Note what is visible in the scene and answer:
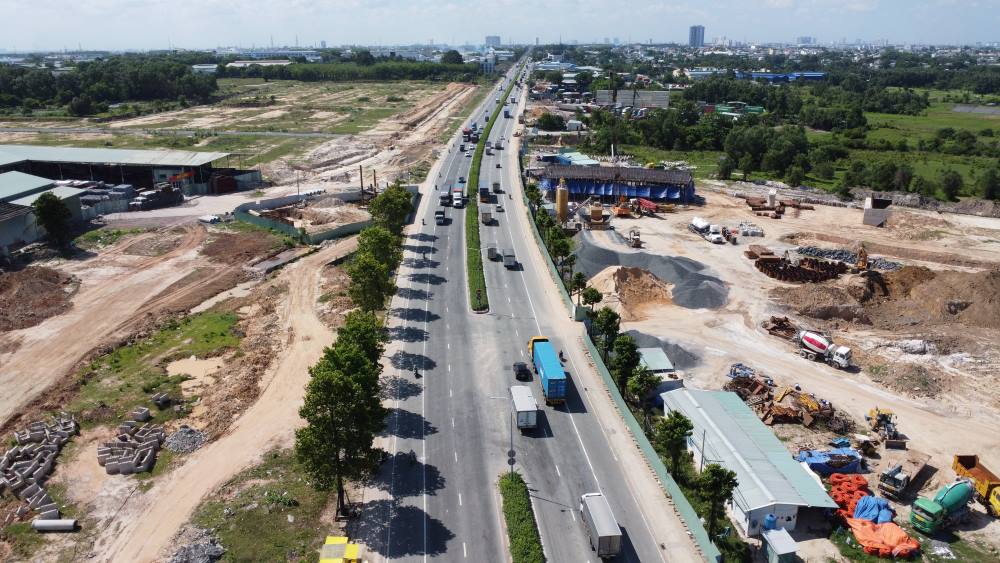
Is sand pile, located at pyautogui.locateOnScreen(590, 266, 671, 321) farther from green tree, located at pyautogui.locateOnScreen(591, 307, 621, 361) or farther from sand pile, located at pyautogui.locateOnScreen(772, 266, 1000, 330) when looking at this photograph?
sand pile, located at pyautogui.locateOnScreen(772, 266, 1000, 330)

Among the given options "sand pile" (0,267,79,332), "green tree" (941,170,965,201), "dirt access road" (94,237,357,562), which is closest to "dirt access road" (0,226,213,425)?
"sand pile" (0,267,79,332)

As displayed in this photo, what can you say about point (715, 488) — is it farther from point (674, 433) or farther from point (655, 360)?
point (655, 360)

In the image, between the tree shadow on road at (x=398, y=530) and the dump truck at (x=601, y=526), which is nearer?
the dump truck at (x=601, y=526)

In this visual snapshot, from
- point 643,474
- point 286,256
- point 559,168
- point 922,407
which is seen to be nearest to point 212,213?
point 286,256

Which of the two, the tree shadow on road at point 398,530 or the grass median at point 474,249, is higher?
the grass median at point 474,249

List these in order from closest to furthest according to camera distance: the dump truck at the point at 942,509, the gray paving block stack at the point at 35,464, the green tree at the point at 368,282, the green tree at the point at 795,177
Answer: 1. the dump truck at the point at 942,509
2. the gray paving block stack at the point at 35,464
3. the green tree at the point at 368,282
4. the green tree at the point at 795,177

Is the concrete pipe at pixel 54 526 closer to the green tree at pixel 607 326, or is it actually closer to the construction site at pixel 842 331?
the green tree at pixel 607 326

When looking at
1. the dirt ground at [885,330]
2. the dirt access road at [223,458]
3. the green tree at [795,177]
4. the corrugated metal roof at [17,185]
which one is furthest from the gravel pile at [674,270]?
the corrugated metal roof at [17,185]
